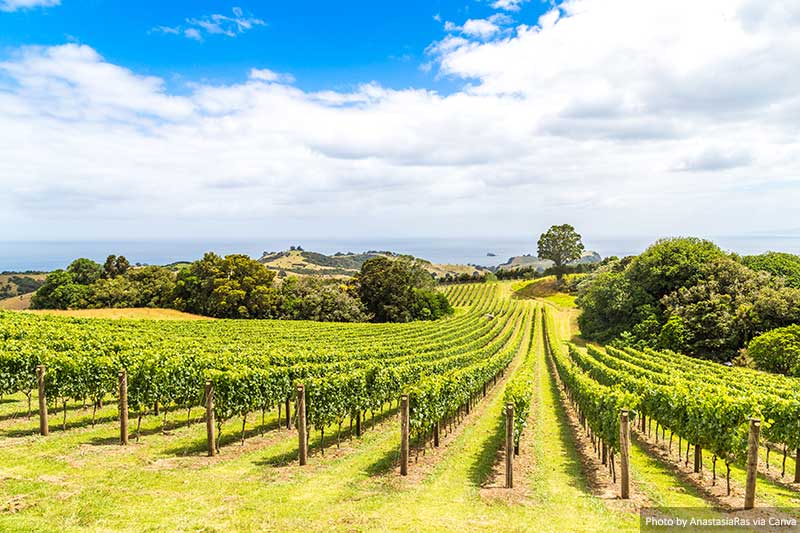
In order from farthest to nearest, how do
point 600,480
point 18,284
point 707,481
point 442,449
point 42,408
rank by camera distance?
point 18,284, point 442,449, point 42,408, point 600,480, point 707,481

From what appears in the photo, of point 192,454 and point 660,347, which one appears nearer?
point 192,454

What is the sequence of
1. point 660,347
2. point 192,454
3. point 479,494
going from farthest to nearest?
1. point 660,347
2. point 192,454
3. point 479,494

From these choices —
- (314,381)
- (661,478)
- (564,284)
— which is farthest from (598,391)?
(564,284)

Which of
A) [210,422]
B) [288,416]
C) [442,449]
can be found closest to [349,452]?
[442,449]

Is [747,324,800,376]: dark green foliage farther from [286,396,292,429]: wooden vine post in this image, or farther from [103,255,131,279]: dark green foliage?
[103,255,131,279]: dark green foliage

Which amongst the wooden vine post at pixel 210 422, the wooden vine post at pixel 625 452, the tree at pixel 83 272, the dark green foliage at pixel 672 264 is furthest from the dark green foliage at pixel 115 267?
the wooden vine post at pixel 625 452

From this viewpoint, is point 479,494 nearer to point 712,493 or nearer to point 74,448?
point 712,493

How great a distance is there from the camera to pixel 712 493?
12.0 metres

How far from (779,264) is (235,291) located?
7728 cm

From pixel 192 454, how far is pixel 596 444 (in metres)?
14.7

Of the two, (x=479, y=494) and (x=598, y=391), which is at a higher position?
(x=598, y=391)

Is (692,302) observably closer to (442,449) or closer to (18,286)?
(442,449)

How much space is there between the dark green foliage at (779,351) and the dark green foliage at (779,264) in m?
23.6

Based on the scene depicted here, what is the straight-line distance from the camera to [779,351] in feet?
120
